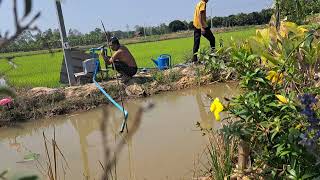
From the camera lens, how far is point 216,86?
720 centimetres

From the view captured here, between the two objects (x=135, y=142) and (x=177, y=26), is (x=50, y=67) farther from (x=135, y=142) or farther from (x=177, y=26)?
(x=177, y=26)

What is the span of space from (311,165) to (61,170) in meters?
2.45

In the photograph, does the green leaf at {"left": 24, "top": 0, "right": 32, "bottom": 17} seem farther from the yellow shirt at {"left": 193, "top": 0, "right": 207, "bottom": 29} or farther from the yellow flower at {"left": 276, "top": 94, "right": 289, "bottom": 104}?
the yellow shirt at {"left": 193, "top": 0, "right": 207, "bottom": 29}

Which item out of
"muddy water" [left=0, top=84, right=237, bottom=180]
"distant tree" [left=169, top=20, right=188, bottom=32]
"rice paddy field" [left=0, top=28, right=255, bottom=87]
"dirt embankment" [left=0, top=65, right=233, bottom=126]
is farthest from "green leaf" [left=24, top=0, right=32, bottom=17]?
"distant tree" [left=169, top=20, right=188, bottom=32]

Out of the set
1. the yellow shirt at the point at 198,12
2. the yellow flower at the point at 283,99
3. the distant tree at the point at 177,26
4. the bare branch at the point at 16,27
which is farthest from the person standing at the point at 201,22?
the distant tree at the point at 177,26

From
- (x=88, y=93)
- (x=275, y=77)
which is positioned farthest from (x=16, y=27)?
(x=88, y=93)

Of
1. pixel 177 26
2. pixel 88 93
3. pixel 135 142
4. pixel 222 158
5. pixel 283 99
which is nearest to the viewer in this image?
pixel 283 99

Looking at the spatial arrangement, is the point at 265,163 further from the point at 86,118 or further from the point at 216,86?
the point at 216,86

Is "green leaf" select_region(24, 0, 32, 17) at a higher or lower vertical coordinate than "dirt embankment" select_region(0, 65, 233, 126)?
higher

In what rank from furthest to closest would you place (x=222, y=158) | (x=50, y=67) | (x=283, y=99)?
1. (x=50, y=67)
2. (x=222, y=158)
3. (x=283, y=99)

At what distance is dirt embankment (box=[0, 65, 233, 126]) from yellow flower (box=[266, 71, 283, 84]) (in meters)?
3.55

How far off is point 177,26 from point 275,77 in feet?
126

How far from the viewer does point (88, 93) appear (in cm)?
698

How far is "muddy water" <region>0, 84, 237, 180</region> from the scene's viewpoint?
3.74 m
